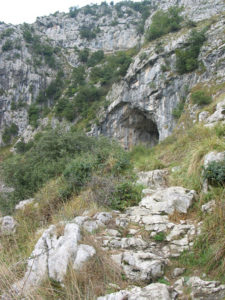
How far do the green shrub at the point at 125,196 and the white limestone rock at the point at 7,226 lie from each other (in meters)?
2.02

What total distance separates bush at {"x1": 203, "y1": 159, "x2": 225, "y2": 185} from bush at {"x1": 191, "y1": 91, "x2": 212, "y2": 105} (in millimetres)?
15171

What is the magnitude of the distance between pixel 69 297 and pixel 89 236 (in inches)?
37.1

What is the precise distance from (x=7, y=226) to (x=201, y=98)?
55.4 ft

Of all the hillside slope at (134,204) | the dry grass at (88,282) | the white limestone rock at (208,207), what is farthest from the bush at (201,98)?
the dry grass at (88,282)

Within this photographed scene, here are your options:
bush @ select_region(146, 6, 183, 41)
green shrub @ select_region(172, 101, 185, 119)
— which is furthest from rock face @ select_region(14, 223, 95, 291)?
bush @ select_region(146, 6, 183, 41)

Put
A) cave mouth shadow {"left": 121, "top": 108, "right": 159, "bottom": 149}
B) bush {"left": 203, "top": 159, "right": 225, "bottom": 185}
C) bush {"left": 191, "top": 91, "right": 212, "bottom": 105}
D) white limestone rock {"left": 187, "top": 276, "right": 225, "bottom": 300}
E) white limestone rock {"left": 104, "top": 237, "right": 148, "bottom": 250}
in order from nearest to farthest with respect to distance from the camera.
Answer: white limestone rock {"left": 187, "top": 276, "right": 225, "bottom": 300} < white limestone rock {"left": 104, "top": 237, "right": 148, "bottom": 250} < bush {"left": 203, "top": 159, "right": 225, "bottom": 185} < bush {"left": 191, "top": 91, "right": 212, "bottom": 105} < cave mouth shadow {"left": 121, "top": 108, "right": 159, "bottom": 149}

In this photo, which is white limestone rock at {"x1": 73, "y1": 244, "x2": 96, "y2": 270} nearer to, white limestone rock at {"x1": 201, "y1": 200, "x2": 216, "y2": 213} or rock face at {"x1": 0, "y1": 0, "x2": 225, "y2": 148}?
white limestone rock at {"x1": 201, "y1": 200, "x2": 216, "y2": 213}

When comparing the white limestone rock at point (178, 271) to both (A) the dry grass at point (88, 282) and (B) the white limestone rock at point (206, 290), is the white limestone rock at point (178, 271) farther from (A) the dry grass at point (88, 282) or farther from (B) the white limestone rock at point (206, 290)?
(A) the dry grass at point (88, 282)

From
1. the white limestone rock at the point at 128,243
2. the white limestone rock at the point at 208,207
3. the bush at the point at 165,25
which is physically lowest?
the white limestone rock at the point at 128,243

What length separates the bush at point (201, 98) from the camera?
17.5 m

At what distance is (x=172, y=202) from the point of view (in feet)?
12.8

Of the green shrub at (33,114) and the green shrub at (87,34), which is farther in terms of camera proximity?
the green shrub at (87,34)

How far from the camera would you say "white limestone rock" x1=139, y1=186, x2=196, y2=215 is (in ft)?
12.5

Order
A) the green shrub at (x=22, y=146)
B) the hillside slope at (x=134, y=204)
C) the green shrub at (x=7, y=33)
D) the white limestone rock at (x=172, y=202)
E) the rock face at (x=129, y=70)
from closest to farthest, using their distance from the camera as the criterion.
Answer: the hillside slope at (x=134, y=204)
the white limestone rock at (x=172, y=202)
the rock face at (x=129, y=70)
the green shrub at (x=22, y=146)
the green shrub at (x=7, y=33)
